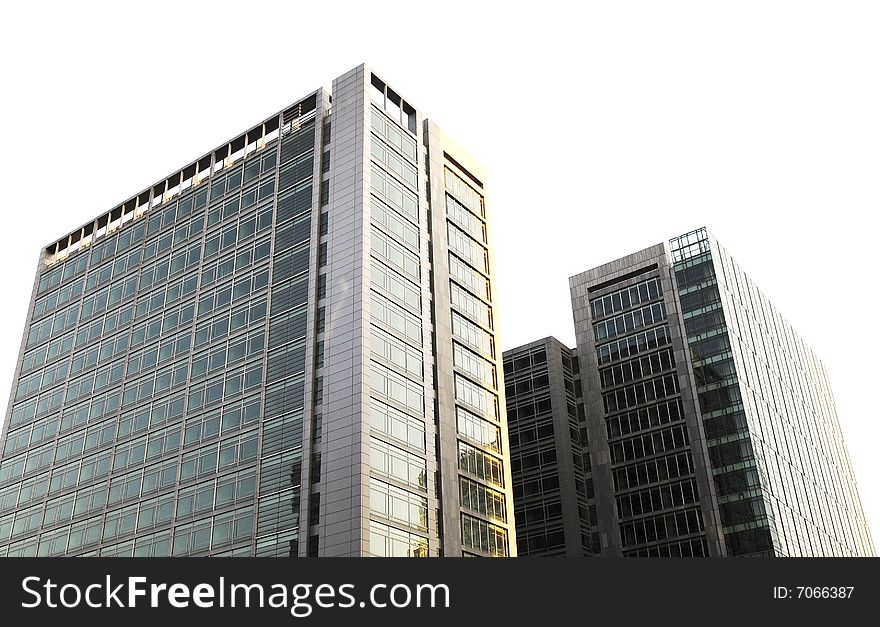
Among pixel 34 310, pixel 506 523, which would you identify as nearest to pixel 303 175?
pixel 506 523

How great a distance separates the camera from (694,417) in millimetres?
121000

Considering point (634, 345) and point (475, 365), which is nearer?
point (475, 365)

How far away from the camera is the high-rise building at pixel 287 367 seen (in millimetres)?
74125

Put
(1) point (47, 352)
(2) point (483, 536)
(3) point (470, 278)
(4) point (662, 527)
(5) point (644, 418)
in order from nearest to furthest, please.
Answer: (2) point (483, 536)
(3) point (470, 278)
(1) point (47, 352)
(4) point (662, 527)
(5) point (644, 418)

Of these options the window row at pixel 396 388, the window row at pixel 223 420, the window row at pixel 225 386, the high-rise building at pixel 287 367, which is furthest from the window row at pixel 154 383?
the window row at pixel 396 388

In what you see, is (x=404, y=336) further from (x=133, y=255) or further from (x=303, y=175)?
(x=133, y=255)

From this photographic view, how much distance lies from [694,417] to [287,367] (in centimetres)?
6104

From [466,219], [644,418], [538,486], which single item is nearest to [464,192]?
[466,219]

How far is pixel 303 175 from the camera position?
9031 centimetres

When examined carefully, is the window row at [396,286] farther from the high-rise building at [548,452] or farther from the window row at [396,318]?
the high-rise building at [548,452]

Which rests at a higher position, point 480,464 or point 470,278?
point 470,278

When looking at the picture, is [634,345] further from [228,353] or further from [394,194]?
[228,353]

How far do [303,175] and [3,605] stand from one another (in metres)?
73.1

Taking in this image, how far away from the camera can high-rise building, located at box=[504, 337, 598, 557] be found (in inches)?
4921
